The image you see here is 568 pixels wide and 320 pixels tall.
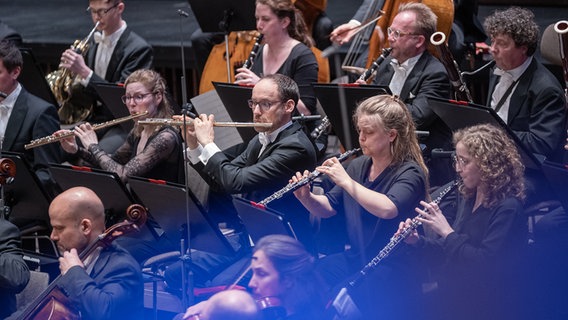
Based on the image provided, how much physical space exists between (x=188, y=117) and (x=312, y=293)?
1.60 meters

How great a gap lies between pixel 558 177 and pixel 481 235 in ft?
0.99

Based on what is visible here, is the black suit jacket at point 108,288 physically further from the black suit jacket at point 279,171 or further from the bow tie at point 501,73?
the bow tie at point 501,73

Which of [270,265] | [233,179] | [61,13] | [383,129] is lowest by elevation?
[61,13]

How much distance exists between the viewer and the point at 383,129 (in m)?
3.24

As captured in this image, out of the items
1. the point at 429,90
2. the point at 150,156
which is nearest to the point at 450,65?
the point at 429,90

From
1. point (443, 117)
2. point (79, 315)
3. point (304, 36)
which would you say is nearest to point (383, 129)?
point (443, 117)

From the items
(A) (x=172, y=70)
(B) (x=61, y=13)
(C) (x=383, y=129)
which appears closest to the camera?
(C) (x=383, y=129)

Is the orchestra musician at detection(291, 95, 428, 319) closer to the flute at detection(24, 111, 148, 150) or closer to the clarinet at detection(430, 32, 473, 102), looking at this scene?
the clarinet at detection(430, 32, 473, 102)

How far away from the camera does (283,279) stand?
2176mm

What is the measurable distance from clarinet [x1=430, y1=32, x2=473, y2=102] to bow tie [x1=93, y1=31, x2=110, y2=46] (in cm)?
188

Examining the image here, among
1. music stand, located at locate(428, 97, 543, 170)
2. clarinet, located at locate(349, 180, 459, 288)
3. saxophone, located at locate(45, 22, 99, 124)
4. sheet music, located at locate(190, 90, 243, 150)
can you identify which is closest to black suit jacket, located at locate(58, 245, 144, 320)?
clarinet, located at locate(349, 180, 459, 288)

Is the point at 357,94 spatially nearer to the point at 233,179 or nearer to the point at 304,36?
the point at 233,179

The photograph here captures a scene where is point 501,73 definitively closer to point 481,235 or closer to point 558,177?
point 558,177

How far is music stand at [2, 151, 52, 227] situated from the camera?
3.70 metres
